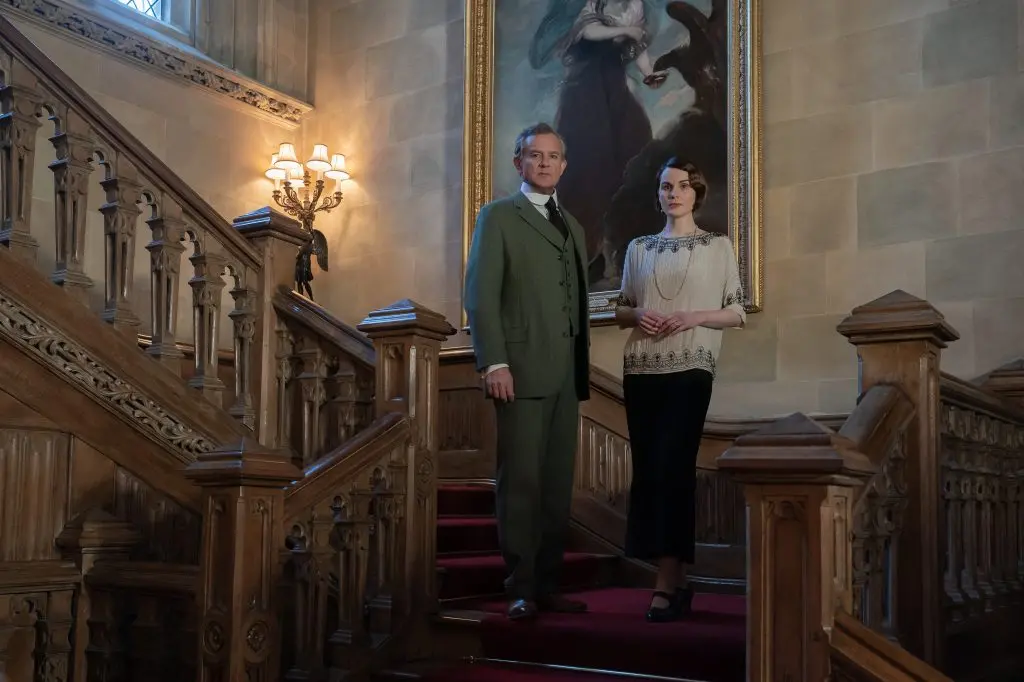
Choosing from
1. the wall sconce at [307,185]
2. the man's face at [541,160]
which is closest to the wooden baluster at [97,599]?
the man's face at [541,160]

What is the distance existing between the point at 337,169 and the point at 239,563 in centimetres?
507

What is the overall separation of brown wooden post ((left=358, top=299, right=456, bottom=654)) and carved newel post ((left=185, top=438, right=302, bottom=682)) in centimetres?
71

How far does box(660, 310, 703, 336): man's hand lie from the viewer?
3613 millimetres

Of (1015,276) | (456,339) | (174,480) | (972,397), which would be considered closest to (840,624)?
(972,397)

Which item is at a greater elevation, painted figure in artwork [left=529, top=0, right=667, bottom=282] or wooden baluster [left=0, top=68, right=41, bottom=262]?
painted figure in artwork [left=529, top=0, right=667, bottom=282]

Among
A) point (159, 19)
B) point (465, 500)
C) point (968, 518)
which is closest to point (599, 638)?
point (968, 518)

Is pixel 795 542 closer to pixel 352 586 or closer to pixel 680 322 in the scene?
pixel 680 322

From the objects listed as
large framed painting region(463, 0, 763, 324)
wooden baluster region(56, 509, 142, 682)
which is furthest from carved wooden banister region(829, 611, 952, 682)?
large framed painting region(463, 0, 763, 324)

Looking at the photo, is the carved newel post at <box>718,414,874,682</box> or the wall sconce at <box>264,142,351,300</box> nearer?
the carved newel post at <box>718,414,874,682</box>

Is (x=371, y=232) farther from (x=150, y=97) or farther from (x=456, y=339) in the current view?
(x=150, y=97)

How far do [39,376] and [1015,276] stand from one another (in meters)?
4.32

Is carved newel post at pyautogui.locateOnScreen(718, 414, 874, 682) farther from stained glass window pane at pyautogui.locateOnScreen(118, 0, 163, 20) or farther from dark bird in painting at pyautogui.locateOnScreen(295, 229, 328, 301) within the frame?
stained glass window pane at pyautogui.locateOnScreen(118, 0, 163, 20)

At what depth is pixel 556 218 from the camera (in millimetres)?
3912

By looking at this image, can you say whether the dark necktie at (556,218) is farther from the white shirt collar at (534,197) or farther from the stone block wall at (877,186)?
the stone block wall at (877,186)
